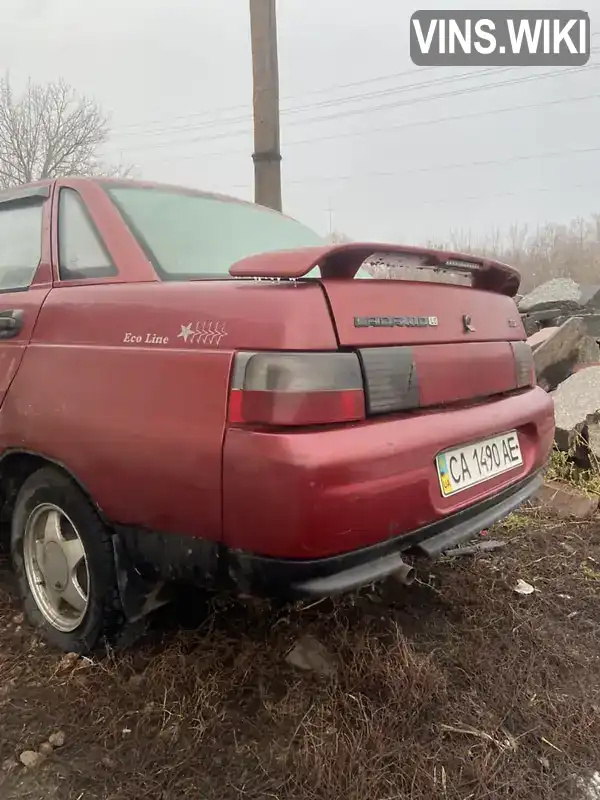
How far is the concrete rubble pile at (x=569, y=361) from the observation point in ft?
12.9

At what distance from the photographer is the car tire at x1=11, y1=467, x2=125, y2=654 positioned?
1.93 metres

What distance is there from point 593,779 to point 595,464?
2432mm

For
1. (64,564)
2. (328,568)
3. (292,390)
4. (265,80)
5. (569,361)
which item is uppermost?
(265,80)

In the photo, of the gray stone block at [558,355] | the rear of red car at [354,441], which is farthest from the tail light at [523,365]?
the gray stone block at [558,355]

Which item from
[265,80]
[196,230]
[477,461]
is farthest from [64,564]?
[265,80]

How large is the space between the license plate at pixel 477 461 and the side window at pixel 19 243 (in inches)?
61.0

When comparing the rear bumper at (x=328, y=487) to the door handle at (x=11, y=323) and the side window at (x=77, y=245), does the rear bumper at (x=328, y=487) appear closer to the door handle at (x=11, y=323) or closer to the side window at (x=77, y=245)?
the side window at (x=77, y=245)

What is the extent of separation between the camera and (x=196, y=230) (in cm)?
231

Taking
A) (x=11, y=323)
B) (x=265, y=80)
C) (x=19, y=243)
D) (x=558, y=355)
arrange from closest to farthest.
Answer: (x=11, y=323), (x=19, y=243), (x=558, y=355), (x=265, y=80)

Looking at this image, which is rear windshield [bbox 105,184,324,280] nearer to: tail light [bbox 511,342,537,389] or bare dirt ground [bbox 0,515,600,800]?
tail light [bbox 511,342,537,389]

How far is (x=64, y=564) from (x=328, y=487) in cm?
108

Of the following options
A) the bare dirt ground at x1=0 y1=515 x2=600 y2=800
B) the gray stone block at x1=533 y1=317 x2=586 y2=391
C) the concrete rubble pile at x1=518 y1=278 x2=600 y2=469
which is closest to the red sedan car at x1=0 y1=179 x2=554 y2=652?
the bare dirt ground at x1=0 y1=515 x2=600 y2=800

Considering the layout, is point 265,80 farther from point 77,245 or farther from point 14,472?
point 14,472

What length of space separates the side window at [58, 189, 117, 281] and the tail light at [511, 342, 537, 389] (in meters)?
1.40
